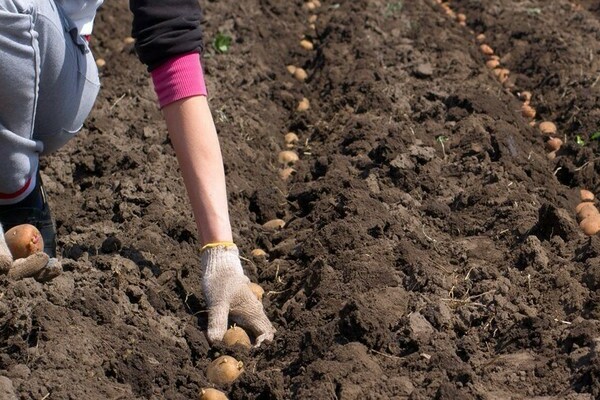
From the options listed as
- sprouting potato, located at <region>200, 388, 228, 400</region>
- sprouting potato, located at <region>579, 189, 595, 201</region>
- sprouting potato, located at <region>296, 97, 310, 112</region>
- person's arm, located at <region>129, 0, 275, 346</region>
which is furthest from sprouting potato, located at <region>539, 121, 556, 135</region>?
sprouting potato, located at <region>200, 388, 228, 400</region>

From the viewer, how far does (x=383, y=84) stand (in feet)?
17.8

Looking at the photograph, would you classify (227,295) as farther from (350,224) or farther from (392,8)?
(392,8)

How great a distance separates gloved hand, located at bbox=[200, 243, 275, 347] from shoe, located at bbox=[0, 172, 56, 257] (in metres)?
0.63

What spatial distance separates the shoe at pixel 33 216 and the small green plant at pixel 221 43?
2.26m

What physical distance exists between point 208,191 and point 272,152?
1.69 meters

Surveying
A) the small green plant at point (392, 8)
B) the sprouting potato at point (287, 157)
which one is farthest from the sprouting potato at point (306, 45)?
the sprouting potato at point (287, 157)

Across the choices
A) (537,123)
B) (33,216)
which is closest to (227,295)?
(33,216)

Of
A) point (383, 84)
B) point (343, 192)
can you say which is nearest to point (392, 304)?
point (343, 192)

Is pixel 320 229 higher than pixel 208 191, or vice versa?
pixel 208 191

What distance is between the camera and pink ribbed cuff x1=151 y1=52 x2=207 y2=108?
10.9 feet

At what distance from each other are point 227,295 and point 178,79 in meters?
0.71

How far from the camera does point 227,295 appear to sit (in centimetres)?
338

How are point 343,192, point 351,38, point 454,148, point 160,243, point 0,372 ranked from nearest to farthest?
point 0,372, point 160,243, point 343,192, point 454,148, point 351,38

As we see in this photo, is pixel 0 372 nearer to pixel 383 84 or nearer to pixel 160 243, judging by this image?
pixel 160 243
